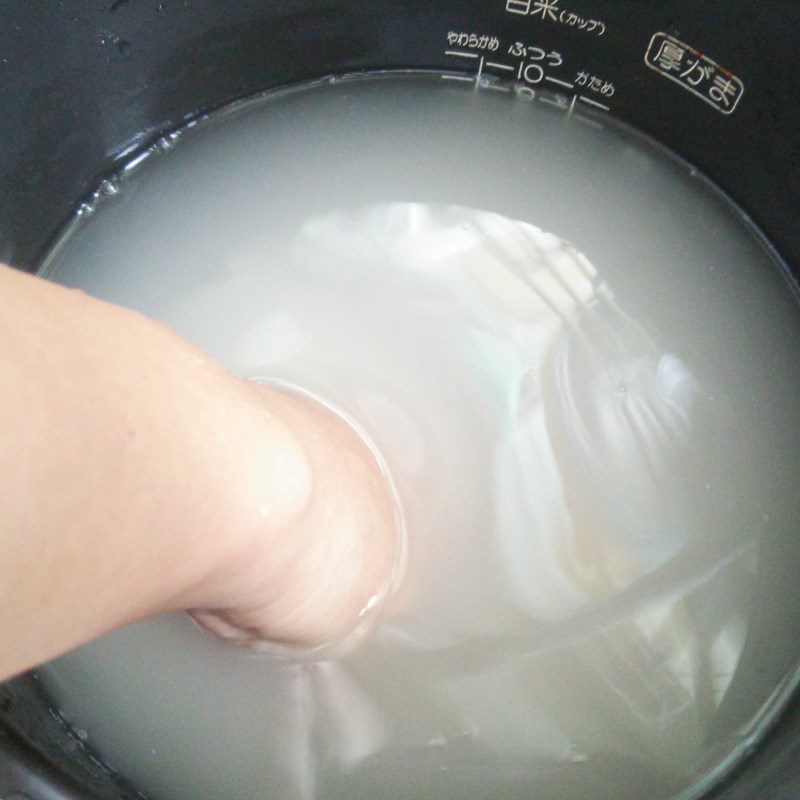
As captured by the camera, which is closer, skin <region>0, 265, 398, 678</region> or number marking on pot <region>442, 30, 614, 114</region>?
skin <region>0, 265, 398, 678</region>

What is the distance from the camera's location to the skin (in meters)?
0.30

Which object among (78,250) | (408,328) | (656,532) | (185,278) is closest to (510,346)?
(408,328)

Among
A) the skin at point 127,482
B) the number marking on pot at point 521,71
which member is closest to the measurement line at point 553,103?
the number marking on pot at point 521,71

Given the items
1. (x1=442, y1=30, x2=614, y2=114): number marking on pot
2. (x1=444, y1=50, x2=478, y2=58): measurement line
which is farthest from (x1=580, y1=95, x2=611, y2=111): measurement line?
(x1=444, y1=50, x2=478, y2=58): measurement line

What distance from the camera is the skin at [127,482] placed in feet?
0.97

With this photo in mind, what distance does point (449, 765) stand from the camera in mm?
682

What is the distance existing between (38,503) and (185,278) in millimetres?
567

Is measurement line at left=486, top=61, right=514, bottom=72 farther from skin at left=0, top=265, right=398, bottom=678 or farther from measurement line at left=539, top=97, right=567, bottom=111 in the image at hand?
skin at left=0, top=265, right=398, bottom=678

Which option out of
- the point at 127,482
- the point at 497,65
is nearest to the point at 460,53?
the point at 497,65

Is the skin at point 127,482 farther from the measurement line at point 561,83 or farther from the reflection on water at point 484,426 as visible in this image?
the measurement line at point 561,83

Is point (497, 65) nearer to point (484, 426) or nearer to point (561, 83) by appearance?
point (561, 83)

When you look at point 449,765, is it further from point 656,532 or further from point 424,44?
point 424,44

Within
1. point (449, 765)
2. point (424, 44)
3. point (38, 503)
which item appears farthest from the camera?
point (424, 44)

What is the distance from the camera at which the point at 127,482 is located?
0.34 meters
